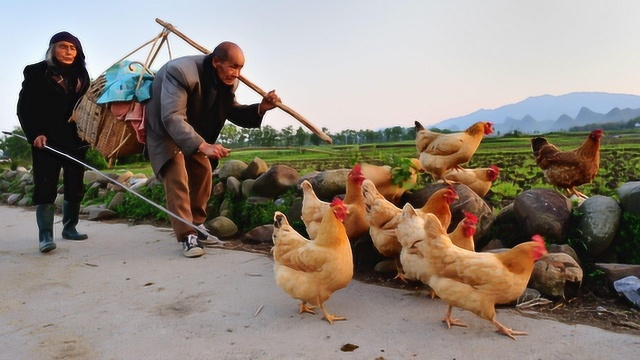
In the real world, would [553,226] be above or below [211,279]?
above

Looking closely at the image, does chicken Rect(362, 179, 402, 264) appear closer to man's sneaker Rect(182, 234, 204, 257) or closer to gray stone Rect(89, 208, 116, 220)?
man's sneaker Rect(182, 234, 204, 257)

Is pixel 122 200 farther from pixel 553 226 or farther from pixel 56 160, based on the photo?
pixel 553 226

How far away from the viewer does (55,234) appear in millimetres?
5965

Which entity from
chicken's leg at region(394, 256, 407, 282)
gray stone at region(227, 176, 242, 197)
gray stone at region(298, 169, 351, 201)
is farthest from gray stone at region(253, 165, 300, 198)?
chicken's leg at region(394, 256, 407, 282)

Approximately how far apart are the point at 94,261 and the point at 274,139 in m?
2.56

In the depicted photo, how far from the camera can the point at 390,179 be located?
4.45 m

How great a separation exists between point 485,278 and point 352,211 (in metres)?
1.53

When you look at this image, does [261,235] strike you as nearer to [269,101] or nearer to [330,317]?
[269,101]

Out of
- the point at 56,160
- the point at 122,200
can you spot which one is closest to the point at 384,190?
the point at 56,160

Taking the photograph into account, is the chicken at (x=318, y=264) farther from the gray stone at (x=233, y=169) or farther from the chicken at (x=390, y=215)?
the gray stone at (x=233, y=169)

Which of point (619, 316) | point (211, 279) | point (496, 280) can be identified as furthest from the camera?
point (211, 279)

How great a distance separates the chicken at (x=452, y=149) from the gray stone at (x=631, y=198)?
1.26 metres

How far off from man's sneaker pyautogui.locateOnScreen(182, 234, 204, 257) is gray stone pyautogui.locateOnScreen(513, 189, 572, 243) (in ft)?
9.97

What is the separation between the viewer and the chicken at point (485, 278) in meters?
2.73
